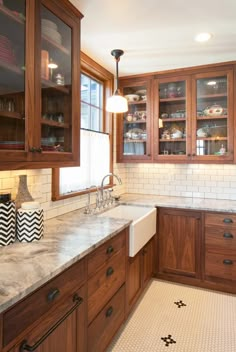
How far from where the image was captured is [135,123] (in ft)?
10.6

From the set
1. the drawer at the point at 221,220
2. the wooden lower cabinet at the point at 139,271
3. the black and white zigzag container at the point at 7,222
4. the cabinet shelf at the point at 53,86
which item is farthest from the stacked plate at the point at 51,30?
the drawer at the point at 221,220

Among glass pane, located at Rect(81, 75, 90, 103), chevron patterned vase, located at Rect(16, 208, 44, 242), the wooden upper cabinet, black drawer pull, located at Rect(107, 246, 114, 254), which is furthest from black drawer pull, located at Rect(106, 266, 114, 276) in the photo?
glass pane, located at Rect(81, 75, 90, 103)

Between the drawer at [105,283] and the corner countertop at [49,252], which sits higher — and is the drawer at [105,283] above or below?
below

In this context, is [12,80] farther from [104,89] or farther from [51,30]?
[104,89]

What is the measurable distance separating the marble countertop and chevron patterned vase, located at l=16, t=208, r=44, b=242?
0.04 m

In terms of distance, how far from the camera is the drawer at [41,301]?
966mm

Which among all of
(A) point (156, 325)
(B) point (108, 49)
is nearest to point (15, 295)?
(A) point (156, 325)

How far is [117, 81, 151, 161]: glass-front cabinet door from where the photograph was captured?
3137mm

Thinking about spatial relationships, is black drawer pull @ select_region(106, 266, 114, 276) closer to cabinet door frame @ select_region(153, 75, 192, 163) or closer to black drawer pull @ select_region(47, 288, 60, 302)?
black drawer pull @ select_region(47, 288, 60, 302)

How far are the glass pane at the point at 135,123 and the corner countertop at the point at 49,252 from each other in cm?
135

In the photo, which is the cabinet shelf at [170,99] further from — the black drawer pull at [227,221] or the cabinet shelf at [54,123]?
the cabinet shelf at [54,123]

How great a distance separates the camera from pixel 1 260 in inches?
50.4

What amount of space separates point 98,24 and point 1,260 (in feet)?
5.85

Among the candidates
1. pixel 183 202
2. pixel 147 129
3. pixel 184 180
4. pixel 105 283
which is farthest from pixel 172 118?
pixel 105 283
